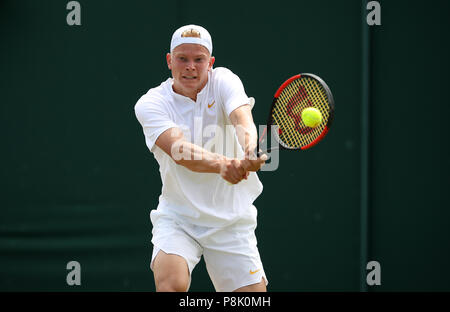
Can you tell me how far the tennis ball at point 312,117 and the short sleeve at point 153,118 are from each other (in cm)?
59

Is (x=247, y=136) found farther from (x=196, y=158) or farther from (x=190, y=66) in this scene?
(x=190, y=66)

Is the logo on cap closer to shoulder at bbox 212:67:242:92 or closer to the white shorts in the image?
shoulder at bbox 212:67:242:92

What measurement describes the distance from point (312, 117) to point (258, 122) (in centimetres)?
146

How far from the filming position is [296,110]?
3.17 m

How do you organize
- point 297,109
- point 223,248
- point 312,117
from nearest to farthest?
point 312,117, point 297,109, point 223,248

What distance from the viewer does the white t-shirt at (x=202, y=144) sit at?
10.6 ft

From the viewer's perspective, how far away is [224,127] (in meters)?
3.34

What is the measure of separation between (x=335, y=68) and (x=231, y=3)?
30.4 inches

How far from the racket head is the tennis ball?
0.15 feet

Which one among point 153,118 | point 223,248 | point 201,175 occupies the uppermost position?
point 153,118

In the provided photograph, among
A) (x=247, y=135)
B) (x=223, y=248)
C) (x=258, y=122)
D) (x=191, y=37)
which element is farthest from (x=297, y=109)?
(x=258, y=122)

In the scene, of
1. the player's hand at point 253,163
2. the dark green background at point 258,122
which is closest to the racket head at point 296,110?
the player's hand at point 253,163
